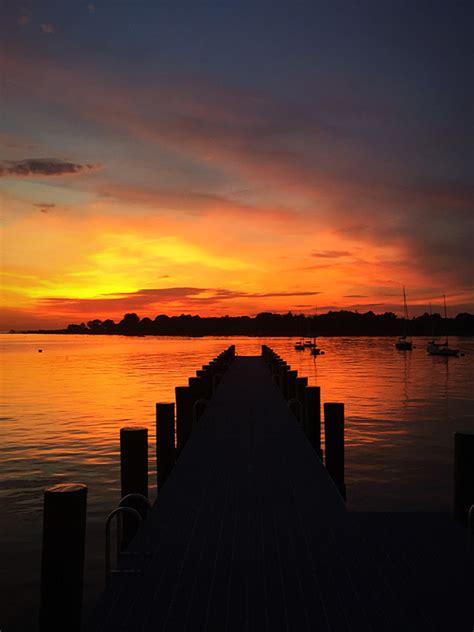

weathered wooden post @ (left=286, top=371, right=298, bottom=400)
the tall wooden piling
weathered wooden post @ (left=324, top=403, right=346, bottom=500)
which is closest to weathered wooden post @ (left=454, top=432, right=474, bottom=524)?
weathered wooden post @ (left=324, top=403, right=346, bottom=500)

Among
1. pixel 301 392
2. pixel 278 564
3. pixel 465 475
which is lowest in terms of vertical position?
pixel 278 564

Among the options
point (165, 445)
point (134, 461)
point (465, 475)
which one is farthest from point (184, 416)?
point (465, 475)

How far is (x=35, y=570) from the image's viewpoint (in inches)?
447

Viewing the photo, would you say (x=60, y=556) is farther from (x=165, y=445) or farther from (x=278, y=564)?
(x=165, y=445)

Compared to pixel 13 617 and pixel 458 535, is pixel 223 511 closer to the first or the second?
pixel 458 535

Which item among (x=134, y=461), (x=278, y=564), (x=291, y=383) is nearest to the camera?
(x=278, y=564)

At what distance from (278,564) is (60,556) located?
2.28 m

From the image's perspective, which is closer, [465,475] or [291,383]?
[465,475]

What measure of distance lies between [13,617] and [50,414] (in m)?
23.8

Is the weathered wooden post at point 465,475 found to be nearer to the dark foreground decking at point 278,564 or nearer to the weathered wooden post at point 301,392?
the dark foreground decking at point 278,564

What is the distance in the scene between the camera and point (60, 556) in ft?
17.0

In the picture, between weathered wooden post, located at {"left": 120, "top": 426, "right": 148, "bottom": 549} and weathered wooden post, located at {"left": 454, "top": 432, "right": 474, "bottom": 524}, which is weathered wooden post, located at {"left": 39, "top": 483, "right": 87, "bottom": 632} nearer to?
weathered wooden post, located at {"left": 120, "top": 426, "right": 148, "bottom": 549}

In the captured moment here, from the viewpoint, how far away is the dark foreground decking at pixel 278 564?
16.8ft

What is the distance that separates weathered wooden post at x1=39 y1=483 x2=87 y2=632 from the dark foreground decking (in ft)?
1.05
